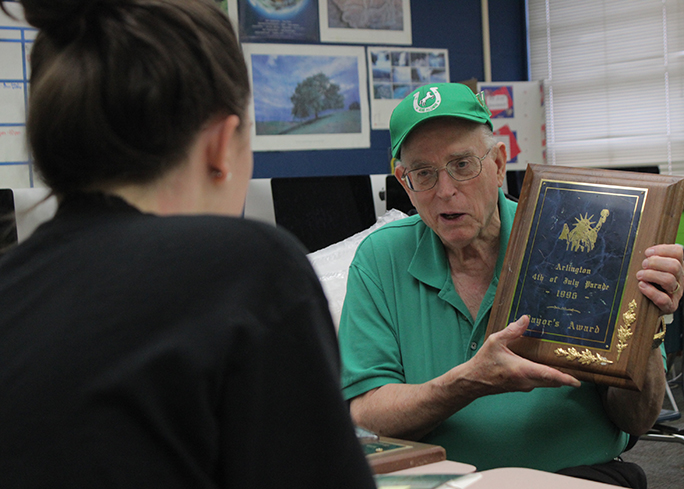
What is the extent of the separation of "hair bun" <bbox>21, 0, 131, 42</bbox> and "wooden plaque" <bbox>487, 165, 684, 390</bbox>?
0.86 meters

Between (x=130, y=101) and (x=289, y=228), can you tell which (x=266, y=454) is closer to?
(x=130, y=101)

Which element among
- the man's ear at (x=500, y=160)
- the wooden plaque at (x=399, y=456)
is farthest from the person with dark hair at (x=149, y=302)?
the man's ear at (x=500, y=160)

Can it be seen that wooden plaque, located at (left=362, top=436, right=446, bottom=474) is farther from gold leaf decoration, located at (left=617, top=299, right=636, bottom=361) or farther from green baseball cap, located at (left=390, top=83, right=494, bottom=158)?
green baseball cap, located at (left=390, top=83, right=494, bottom=158)

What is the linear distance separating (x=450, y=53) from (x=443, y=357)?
3.66 m

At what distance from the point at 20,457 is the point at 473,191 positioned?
1070 millimetres

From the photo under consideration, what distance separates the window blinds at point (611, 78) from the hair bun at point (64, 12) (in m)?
4.46

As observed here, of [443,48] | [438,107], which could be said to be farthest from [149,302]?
[443,48]

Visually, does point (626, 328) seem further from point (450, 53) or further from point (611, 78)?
point (611, 78)

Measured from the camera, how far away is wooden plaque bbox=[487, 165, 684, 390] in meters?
1.09

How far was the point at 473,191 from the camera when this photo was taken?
1352 millimetres

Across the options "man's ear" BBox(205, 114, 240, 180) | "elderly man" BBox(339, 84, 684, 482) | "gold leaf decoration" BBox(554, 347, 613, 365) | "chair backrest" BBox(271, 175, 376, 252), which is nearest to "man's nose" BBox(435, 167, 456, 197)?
"elderly man" BBox(339, 84, 684, 482)

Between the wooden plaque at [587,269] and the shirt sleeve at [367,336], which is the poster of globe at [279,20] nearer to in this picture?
the shirt sleeve at [367,336]

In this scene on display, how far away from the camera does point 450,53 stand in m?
4.55

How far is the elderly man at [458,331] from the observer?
1.13 meters
